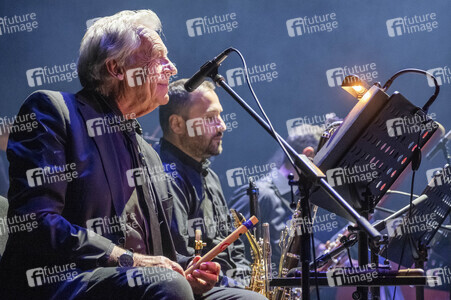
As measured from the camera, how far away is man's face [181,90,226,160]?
434 cm

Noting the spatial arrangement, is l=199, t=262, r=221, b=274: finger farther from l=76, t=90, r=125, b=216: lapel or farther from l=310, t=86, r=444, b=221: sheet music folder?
l=310, t=86, r=444, b=221: sheet music folder

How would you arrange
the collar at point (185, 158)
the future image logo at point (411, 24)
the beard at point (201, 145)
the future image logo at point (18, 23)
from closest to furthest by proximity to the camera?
the collar at point (185, 158)
the beard at point (201, 145)
the future image logo at point (18, 23)
the future image logo at point (411, 24)

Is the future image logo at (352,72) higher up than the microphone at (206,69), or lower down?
higher up

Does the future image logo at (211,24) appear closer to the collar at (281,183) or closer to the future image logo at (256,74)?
the future image logo at (256,74)

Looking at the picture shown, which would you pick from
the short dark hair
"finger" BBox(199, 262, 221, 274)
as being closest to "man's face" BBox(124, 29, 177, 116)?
"finger" BBox(199, 262, 221, 274)

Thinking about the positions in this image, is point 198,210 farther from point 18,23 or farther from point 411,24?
point 411,24

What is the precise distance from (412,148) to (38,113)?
5.64 ft

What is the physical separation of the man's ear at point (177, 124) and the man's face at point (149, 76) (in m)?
1.76

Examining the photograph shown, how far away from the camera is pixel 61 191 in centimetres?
193

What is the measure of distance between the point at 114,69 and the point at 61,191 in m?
0.81

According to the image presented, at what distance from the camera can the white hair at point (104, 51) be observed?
2500mm

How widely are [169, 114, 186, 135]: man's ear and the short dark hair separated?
3cm

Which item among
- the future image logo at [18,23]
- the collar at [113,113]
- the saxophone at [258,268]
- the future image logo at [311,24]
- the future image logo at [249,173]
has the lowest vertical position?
the saxophone at [258,268]

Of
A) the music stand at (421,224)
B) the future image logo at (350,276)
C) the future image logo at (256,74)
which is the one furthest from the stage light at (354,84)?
the future image logo at (256,74)
